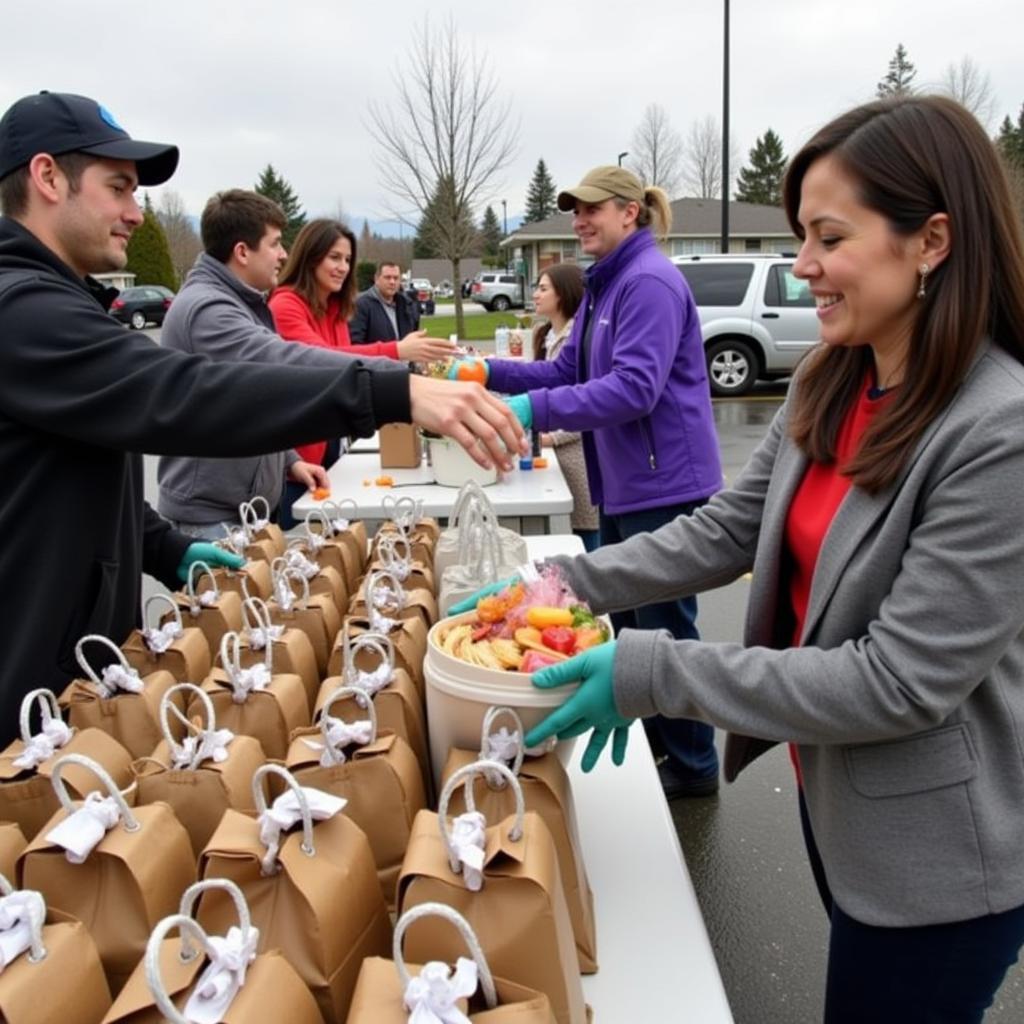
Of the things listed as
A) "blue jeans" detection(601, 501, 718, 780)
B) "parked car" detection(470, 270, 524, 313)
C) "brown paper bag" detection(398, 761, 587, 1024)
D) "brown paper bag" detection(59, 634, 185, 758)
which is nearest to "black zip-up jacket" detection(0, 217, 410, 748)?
"brown paper bag" detection(59, 634, 185, 758)

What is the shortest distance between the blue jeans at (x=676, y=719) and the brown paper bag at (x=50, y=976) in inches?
88.2

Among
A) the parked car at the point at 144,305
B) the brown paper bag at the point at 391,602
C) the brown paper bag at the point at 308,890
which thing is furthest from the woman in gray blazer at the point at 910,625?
the parked car at the point at 144,305

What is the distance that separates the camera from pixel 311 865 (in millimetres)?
974

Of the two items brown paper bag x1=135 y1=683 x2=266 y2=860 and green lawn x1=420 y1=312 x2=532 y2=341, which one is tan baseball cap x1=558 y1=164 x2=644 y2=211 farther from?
green lawn x1=420 y1=312 x2=532 y2=341

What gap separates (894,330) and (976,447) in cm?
27

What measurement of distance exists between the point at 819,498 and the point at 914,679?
0.38 m

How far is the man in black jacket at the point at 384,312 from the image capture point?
25.2 ft

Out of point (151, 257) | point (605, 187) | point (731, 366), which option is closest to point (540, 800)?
point (605, 187)

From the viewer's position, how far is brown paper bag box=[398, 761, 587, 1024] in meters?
0.91

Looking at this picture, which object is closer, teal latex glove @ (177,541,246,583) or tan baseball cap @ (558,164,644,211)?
teal latex glove @ (177,541,246,583)

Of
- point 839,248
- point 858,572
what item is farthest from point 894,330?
point 858,572

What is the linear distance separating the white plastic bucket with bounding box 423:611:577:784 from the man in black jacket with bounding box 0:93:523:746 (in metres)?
0.46

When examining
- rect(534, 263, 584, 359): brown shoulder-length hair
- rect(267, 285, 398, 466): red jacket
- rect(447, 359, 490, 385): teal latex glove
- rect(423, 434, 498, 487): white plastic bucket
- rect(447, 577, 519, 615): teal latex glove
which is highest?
rect(534, 263, 584, 359): brown shoulder-length hair

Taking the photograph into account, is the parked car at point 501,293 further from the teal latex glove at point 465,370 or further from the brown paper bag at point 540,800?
the brown paper bag at point 540,800
